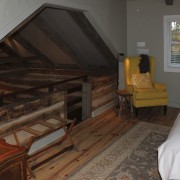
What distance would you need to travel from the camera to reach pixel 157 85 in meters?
5.25

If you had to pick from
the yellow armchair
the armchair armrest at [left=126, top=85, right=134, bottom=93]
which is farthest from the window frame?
the armchair armrest at [left=126, top=85, right=134, bottom=93]

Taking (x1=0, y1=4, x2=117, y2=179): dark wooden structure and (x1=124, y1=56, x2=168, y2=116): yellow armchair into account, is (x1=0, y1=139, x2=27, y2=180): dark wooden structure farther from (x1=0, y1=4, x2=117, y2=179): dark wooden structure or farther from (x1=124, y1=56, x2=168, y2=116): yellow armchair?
(x1=124, y1=56, x2=168, y2=116): yellow armchair

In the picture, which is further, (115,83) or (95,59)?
(95,59)

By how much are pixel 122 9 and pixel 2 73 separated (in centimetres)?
347

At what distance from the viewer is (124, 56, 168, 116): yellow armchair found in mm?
4898

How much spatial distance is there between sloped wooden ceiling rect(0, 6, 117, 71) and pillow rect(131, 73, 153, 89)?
2.65 ft

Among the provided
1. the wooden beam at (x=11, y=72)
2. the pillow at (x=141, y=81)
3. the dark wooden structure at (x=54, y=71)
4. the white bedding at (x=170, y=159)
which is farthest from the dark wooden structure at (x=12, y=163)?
the wooden beam at (x=11, y=72)

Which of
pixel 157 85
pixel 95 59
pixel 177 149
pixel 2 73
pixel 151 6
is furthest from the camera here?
pixel 2 73

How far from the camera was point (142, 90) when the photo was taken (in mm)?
5172

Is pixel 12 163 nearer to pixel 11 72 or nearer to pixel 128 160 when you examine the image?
pixel 128 160

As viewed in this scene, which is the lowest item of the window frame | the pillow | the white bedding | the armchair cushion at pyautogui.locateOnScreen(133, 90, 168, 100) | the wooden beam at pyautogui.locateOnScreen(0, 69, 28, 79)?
the white bedding

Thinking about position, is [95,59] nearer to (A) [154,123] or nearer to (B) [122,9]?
(B) [122,9]

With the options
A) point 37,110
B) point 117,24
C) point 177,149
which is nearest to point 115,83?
point 117,24

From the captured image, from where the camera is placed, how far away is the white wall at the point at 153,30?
559 centimetres
